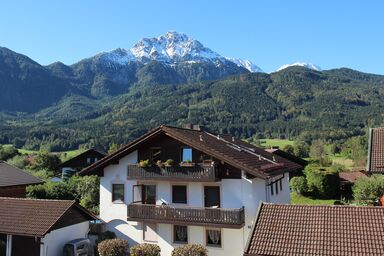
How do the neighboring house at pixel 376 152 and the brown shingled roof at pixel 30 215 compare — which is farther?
the brown shingled roof at pixel 30 215

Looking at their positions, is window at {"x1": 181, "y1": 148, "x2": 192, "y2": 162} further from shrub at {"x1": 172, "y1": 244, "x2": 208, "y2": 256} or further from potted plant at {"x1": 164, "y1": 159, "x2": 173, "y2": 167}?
shrub at {"x1": 172, "y1": 244, "x2": 208, "y2": 256}

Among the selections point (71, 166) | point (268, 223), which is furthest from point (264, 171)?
point (71, 166)

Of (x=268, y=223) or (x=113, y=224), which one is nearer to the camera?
(x=268, y=223)

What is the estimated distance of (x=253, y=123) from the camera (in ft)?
573

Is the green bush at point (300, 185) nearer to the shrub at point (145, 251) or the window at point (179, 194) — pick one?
the window at point (179, 194)

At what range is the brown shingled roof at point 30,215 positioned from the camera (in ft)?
72.0

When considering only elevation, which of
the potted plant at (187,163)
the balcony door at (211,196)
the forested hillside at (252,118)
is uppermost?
the forested hillside at (252,118)

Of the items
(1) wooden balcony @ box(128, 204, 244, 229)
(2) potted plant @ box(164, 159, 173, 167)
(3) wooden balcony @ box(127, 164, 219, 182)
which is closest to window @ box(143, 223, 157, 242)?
(1) wooden balcony @ box(128, 204, 244, 229)

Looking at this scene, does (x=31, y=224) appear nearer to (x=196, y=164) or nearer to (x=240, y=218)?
(x=196, y=164)

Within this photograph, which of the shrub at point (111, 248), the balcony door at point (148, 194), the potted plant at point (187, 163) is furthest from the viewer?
the balcony door at point (148, 194)

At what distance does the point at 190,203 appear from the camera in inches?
1028

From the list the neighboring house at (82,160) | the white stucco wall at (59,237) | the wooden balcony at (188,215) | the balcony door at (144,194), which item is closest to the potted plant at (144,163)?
the balcony door at (144,194)

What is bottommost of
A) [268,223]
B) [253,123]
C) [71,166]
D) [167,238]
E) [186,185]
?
[167,238]

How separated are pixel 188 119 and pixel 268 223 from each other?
161 meters
